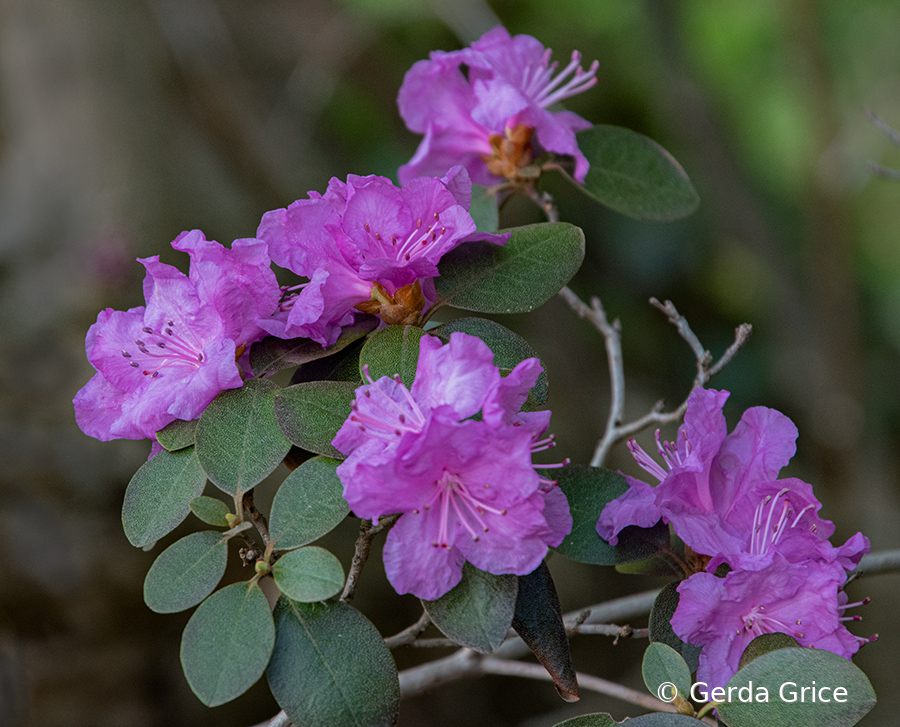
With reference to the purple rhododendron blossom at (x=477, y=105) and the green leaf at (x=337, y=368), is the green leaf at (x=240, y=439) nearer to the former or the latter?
the green leaf at (x=337, y=368)

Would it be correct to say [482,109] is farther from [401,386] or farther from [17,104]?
[17,104]

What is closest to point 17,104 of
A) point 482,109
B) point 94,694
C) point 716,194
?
point 94,694

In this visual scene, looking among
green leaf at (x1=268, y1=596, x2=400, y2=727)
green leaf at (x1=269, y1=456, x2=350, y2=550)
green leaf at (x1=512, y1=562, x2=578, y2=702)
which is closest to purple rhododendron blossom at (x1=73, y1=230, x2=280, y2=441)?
green leaf at (x1=269, y1=456, x2=350, y2=550)

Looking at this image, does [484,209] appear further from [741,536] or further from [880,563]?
[880,563]

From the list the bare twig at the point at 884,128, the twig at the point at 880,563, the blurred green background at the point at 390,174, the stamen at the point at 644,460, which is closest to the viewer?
the stamen at the point at 644,460

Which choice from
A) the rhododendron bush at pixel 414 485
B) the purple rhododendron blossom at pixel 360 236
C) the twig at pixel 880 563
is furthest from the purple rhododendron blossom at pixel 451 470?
the twig at pixel 880 563

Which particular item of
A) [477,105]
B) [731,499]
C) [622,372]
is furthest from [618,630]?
[477,105]
